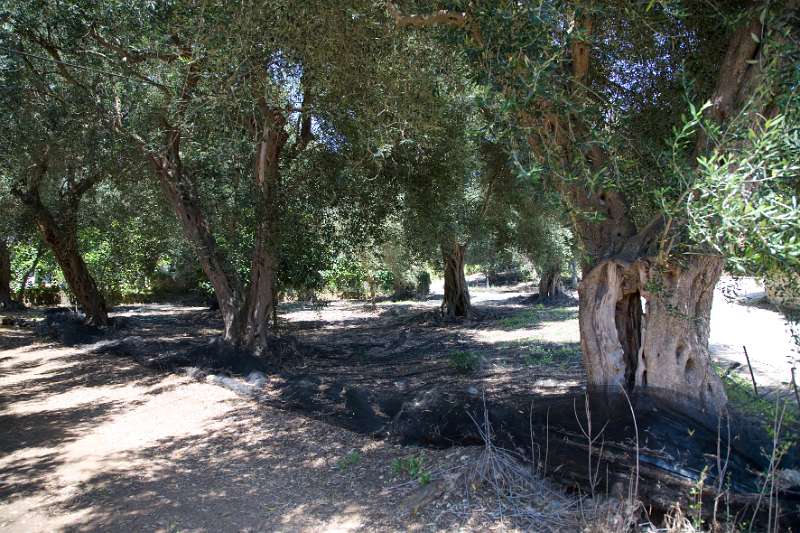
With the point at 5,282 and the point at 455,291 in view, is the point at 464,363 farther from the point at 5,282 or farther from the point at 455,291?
the point at 5,282

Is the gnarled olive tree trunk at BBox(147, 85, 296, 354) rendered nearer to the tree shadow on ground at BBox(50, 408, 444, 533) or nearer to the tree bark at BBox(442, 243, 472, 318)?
the tree shadow on ground at BBox(50, 408, 444, 533)

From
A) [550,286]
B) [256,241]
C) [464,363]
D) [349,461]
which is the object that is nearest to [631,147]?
[349,461]

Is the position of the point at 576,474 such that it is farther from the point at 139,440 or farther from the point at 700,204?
the point at 139,440

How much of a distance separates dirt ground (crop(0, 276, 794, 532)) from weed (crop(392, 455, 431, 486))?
0.03 m

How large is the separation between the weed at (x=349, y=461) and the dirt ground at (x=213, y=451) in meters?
0.01

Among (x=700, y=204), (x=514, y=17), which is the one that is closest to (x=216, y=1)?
(x=514, y=17)

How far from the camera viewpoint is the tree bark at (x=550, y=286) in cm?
2375

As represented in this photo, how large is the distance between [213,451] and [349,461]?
1573 millimetres

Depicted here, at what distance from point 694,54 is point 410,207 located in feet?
19.0

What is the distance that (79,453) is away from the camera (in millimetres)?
5801

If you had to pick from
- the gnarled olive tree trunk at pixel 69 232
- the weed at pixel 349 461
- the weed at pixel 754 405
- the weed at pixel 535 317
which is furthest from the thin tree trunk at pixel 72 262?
the weed at pixel 754 405

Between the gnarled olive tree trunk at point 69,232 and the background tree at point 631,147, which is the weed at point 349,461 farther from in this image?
the gnarled olive tree trunk at point 69,232

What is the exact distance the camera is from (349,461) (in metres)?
5.23

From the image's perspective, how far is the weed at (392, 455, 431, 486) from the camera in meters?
4.54
